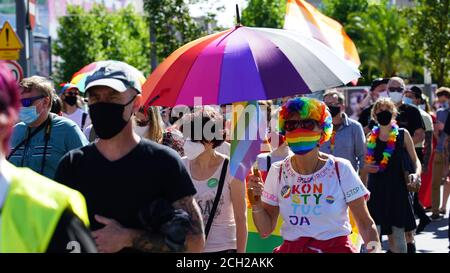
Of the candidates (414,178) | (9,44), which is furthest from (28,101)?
(9,44)

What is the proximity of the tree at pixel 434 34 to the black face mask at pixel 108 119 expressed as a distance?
24.6 metres

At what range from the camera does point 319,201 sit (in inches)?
201

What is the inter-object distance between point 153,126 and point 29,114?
135cm

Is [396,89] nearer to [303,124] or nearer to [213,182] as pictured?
[213,182]

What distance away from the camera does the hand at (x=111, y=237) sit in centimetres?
→ 373

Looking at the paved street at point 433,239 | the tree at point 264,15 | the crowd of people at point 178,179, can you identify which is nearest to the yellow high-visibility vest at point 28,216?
the crowd of people at point 178,179

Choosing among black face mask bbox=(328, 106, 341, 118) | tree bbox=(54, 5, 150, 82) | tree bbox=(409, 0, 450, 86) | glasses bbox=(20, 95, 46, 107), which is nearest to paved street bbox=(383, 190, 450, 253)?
black face mask bbox=(328, 106, 341, 118)

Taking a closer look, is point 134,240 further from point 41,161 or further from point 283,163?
point 41,161

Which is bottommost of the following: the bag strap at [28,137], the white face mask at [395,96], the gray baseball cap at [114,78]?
the white face mask at [395,96]

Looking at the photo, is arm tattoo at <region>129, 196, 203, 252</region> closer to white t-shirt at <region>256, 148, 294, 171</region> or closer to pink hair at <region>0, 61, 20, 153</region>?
pink hair at <region>0, 61, 20, 153</region>

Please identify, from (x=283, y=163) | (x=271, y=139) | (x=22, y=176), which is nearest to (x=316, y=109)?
(x=283, y=163)

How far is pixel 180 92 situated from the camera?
5578 mm

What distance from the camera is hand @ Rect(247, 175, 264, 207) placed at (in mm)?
5547

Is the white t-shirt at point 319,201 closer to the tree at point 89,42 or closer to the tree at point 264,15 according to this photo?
the tree at point 89,42
